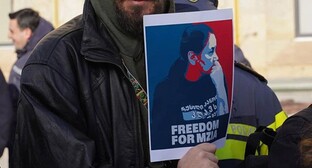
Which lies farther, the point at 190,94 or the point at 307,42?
the point at 307,42

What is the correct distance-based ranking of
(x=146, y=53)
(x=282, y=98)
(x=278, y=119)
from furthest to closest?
(x=282, y=98), (x=278, y=119), (x=146, y=53)

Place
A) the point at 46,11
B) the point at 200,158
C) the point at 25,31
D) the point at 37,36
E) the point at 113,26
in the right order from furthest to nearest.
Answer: the point at 46,11
the point at 25,31
the point at 37,36
the point at 113,26
the point at 200,158

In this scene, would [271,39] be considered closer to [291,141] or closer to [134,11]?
[134,11]

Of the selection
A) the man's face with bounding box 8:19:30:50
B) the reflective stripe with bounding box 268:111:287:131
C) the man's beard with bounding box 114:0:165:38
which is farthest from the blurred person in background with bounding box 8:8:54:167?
the man's beard with bounding box 114:0:165:38

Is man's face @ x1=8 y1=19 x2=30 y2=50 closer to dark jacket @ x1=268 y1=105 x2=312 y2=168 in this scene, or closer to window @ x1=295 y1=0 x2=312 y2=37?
window @ x1=295 y1=0 x2=312 y2=37

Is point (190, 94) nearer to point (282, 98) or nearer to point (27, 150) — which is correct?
point (27, 150)

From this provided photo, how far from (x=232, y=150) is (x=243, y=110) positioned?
0.17 meters

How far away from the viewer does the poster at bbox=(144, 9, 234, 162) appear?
2336 mm

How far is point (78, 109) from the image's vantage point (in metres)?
2.44

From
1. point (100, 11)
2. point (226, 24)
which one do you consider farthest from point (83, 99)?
point (226, 24)

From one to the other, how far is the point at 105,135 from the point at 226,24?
531 millimetres

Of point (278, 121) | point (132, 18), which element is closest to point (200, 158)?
point (132, 18)

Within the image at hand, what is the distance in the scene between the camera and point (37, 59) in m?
2.48

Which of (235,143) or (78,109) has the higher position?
(78,109)
